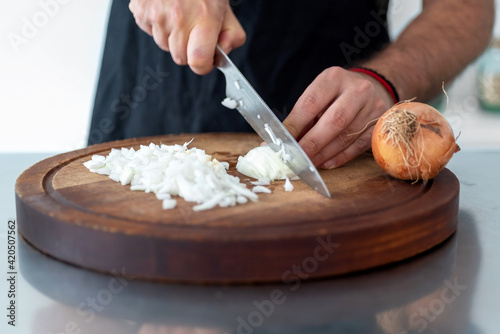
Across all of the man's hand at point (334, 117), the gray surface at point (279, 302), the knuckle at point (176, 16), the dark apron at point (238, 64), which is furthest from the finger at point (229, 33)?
the gray surface at point (279, 302)

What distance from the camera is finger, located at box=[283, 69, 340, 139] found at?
128 centimetres

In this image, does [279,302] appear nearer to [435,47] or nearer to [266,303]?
[266,303]

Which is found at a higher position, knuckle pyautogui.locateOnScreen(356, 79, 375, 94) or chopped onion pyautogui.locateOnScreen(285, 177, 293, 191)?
chopped onion pyautogui.locateOnScreen(285, 177, 293, 191)

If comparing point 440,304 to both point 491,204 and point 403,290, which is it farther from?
point 491,204

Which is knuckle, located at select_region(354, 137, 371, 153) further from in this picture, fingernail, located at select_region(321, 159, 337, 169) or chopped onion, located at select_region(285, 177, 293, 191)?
chopped onion, located at select_region(285, 177, 293, 191)

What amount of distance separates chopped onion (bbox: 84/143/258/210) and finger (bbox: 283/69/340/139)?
0.59 feet

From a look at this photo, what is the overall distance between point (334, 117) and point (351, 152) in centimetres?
10

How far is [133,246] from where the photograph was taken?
90 cm

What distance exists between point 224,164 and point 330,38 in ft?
2.32

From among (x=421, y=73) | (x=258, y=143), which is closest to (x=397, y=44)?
(x=421, y=73)

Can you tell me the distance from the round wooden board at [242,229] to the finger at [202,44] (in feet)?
1.08

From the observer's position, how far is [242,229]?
0.90m

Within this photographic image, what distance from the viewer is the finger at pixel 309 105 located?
4.18ft

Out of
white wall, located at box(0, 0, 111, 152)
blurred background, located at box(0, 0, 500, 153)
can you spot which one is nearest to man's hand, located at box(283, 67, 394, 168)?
blurred background, located at box(0, 0, 500, 153)
